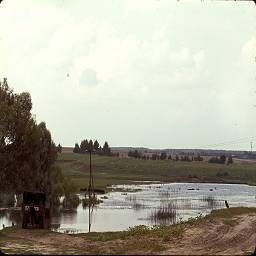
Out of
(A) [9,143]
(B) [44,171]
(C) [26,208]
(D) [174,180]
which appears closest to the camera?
(C) [26,208]

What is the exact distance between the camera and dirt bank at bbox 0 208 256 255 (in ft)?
60.6

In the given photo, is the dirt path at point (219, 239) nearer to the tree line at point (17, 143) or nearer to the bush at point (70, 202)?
the tree line at point (17, 143)

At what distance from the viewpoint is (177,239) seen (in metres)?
22.4

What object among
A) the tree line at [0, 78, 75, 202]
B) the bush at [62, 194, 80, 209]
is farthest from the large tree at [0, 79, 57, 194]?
the bush at [62, 194, 80, 209]

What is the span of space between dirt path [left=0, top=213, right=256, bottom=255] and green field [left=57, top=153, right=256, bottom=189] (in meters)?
114

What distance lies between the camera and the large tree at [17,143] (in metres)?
32.0

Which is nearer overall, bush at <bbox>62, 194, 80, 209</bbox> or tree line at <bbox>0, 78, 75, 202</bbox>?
tree line at <bbox>0, 78, 75, 202</bbox>

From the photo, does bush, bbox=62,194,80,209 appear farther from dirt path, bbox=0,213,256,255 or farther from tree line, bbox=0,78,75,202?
dirt path, bbox=0,213,256,255

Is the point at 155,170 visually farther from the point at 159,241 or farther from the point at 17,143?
the point at 159,241

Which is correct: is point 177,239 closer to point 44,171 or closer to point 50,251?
point 50,251

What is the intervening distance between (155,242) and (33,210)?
369 inches

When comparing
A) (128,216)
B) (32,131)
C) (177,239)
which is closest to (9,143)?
(32,131)

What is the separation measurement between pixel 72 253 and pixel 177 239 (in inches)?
269

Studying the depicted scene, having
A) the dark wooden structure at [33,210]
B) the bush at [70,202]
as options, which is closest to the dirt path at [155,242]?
the dark wooden structure at [33,210]
